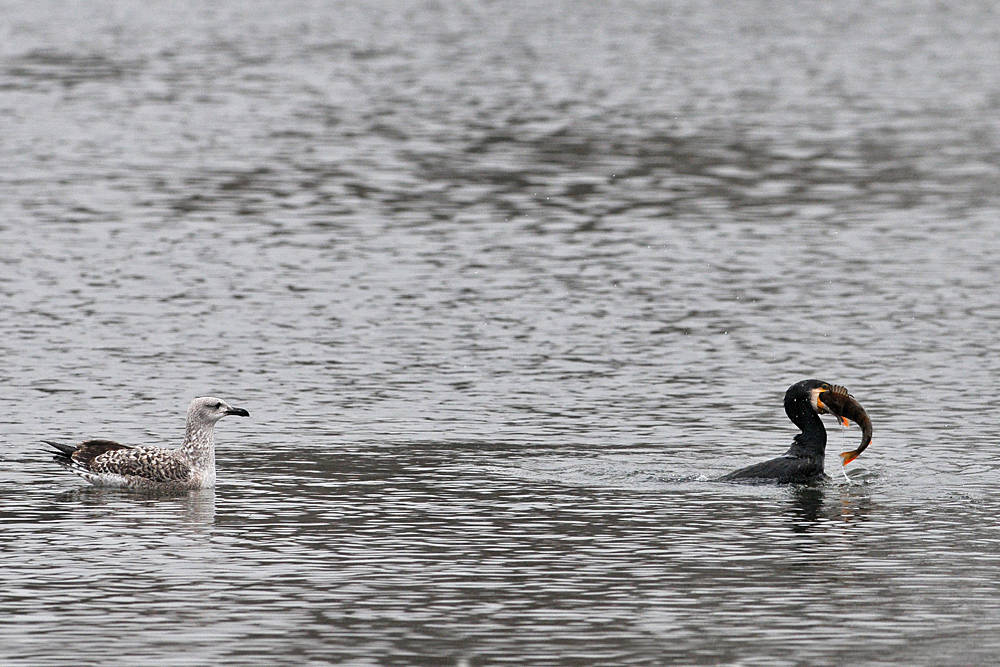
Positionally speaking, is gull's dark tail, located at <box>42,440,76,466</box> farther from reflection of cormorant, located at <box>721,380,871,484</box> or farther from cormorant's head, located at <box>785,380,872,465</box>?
cormorant's head, located at <box>785,380,872,465</box>

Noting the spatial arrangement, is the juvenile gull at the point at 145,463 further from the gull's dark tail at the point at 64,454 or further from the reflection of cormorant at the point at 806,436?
the reflection of cormorant at the point at 806,436

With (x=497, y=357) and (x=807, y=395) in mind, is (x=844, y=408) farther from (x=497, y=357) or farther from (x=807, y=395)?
(x=497, y=357)

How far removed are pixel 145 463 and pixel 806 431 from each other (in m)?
5.39

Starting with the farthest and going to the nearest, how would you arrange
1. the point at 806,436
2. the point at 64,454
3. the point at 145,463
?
1. the point at 806,436
2. the point at 64,454
3. the point at 145,463

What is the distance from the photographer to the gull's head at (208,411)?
16453 mm

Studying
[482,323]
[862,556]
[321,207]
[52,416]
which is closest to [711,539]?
[862,556]

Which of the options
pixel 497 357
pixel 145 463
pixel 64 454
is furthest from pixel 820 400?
pixel 64 454

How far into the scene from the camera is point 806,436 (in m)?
17.0

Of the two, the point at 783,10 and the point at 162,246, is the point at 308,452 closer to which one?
the point at 162,246

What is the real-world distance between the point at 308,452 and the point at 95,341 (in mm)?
5620

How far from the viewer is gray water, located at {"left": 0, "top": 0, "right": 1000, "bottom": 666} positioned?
40.7ft

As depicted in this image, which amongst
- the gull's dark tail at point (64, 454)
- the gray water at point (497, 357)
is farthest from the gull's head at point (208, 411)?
the gull's dark tail at point (64, 454)

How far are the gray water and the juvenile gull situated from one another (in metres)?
0.16

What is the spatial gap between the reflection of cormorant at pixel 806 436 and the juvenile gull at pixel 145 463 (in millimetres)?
4138
